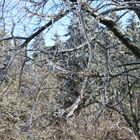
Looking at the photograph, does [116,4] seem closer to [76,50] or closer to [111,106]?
[76,50]

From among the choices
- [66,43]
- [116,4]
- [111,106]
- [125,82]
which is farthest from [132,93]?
[116,4]

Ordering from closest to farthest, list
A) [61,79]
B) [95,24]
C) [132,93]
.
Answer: [95,24], [61,79], [132,93]

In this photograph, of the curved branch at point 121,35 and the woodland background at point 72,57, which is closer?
the woodland background at point 72,57

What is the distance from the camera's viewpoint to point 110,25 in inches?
251

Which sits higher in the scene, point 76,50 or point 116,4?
point 116,4

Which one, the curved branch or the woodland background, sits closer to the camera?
the woodland background

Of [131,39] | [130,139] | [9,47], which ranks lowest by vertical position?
[130,139]

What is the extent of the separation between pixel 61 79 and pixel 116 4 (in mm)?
1803

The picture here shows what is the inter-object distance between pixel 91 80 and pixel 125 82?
2.47 metres

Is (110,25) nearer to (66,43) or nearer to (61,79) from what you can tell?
(66,43)

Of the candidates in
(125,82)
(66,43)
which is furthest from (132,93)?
(66,43)

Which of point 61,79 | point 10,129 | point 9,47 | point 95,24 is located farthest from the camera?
point 10,129

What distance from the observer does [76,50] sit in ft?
18.9

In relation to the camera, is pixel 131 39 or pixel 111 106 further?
pixel 111 106
